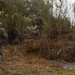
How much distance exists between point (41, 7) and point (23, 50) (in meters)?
3.06

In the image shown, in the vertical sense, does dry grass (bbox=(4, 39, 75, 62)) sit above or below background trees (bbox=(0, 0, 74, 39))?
below

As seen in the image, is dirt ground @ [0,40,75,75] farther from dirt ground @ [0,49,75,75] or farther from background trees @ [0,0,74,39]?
background trees @ [0,0,74,39]

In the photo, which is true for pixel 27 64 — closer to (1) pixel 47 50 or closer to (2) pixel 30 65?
(2) pixel 30 65

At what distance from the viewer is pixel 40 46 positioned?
11859 millimetres

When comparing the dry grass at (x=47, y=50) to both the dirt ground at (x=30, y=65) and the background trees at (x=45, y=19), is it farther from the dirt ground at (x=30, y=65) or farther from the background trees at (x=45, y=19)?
the background trees at (x=45, y=19)

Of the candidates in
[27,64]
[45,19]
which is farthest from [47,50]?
[45,19]

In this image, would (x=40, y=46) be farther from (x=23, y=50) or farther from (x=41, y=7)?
(x=41, y=7)

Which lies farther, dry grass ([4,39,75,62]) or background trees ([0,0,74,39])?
background trees ([0,0,74,39])

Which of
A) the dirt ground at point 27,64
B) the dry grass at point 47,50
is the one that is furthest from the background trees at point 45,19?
the dirt ground at point 27,64

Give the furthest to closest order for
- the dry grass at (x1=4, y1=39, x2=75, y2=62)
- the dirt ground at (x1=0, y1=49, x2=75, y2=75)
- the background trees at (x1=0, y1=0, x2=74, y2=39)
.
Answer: the background trees at (x1=0, y1=0, x2=74, y2=39) < the dry grass at (x1=4, y1=39, x2=75, y2=62) < the dirt ground at (x1=0, y1=49, x2=75, y2=75)

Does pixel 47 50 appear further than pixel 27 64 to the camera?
Yes

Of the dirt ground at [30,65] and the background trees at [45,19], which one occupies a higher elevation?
the background trees at [45,19]

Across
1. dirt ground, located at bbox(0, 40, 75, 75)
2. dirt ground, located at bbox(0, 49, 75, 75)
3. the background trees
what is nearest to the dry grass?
dirt ground, located at bbox(0, 40, 75, 75)

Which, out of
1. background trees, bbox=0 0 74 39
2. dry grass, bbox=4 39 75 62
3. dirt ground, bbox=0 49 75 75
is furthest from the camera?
background trees, bbox=0 0 74 39
